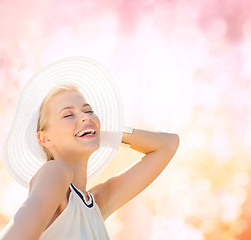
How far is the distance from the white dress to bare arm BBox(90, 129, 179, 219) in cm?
37

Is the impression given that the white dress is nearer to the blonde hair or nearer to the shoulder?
the shoulder

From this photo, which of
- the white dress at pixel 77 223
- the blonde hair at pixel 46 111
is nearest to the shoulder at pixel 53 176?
the white dress at pixel 77 223

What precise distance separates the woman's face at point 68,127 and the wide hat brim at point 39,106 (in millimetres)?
170

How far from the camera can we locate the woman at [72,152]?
92.4 inches

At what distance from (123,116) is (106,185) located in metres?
0.59

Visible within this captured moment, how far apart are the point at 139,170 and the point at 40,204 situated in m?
1.35

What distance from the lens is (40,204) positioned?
2203 mm

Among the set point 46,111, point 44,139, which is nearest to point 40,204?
point 44,139

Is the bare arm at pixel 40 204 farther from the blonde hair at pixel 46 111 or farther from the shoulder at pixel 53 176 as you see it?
the blonde hair at pixel 46 111

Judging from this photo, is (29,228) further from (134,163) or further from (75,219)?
(134,163)

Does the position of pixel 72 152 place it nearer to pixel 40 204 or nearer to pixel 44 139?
pixel 44 139

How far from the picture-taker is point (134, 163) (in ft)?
11.6

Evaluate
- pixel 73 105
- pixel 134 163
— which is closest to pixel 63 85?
pixel 73 105

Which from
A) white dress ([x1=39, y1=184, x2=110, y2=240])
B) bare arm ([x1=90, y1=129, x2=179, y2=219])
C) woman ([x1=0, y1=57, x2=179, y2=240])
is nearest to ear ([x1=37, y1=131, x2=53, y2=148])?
woman ([x1=0, y1=57, x2=179, y2=240])
